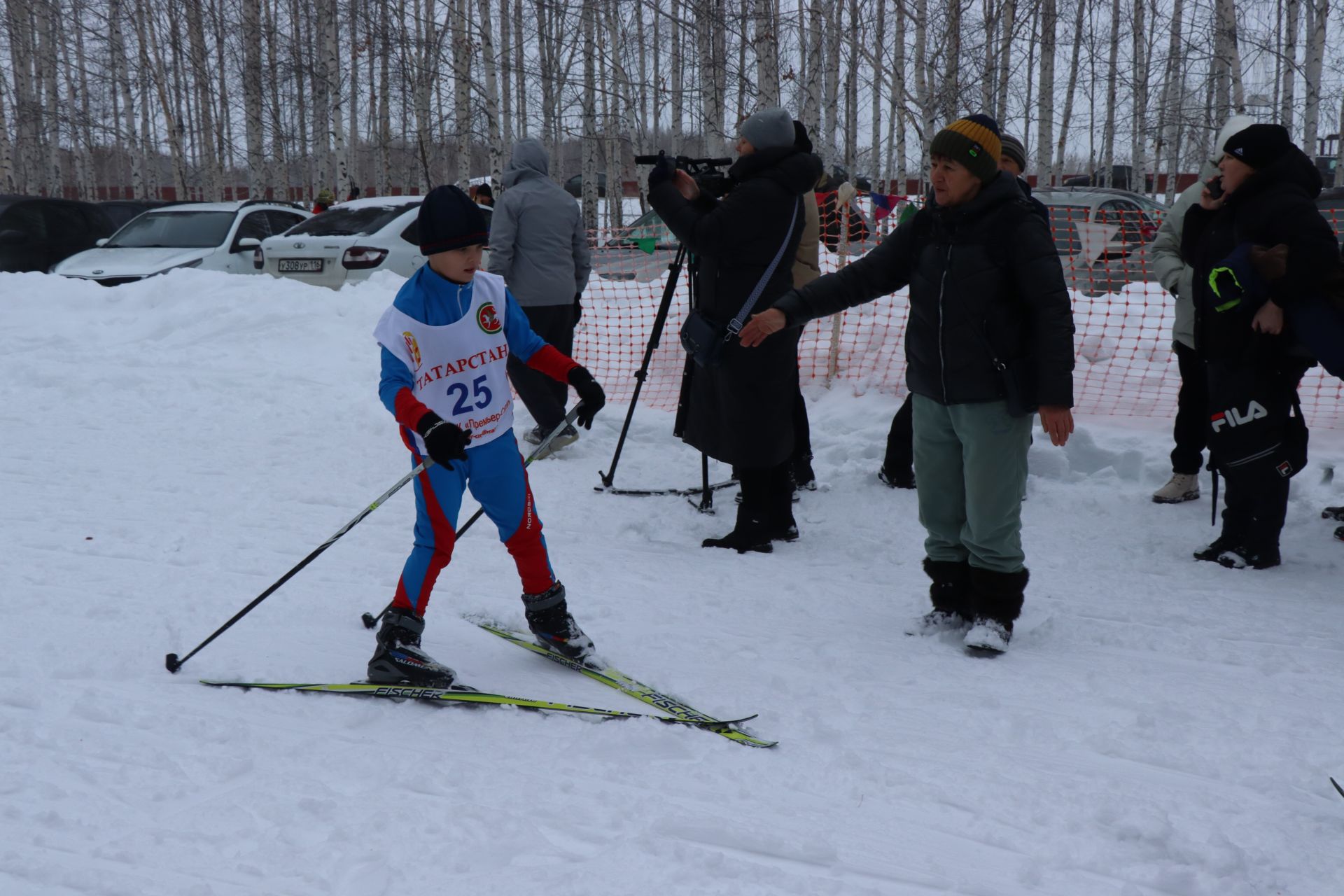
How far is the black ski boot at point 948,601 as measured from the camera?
380cm

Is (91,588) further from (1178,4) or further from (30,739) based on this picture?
(1178,4)

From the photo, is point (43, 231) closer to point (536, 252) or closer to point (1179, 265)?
point (536, 252)

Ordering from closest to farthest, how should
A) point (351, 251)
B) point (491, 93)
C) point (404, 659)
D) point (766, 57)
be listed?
point (404, 659)
point (766, 57)
point (351, 251)
point (491, 93)

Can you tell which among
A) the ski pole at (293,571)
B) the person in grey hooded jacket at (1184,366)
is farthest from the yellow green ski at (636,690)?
the person in grey hooded jacket at (1184,366)

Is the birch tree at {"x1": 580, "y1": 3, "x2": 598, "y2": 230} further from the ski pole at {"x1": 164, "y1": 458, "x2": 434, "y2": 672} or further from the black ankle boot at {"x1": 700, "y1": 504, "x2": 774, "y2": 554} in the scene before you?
the ski pole at {"x1": 164, "y1": 458, "x2": 434, "y2": 672}

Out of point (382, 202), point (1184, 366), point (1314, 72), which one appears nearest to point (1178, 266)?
point (1184, 366)

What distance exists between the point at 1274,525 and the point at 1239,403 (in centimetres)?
58

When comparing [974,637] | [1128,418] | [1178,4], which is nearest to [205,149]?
[1178,4]

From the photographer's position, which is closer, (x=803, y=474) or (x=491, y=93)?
(x=803, y=474)

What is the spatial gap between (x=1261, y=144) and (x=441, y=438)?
3467 mm

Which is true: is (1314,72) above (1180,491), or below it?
above

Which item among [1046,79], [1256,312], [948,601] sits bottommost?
[948,601]

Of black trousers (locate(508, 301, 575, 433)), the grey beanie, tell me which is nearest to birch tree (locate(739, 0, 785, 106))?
black trousers (locate(508, 301, 575, 433))

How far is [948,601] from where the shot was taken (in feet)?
12.5
